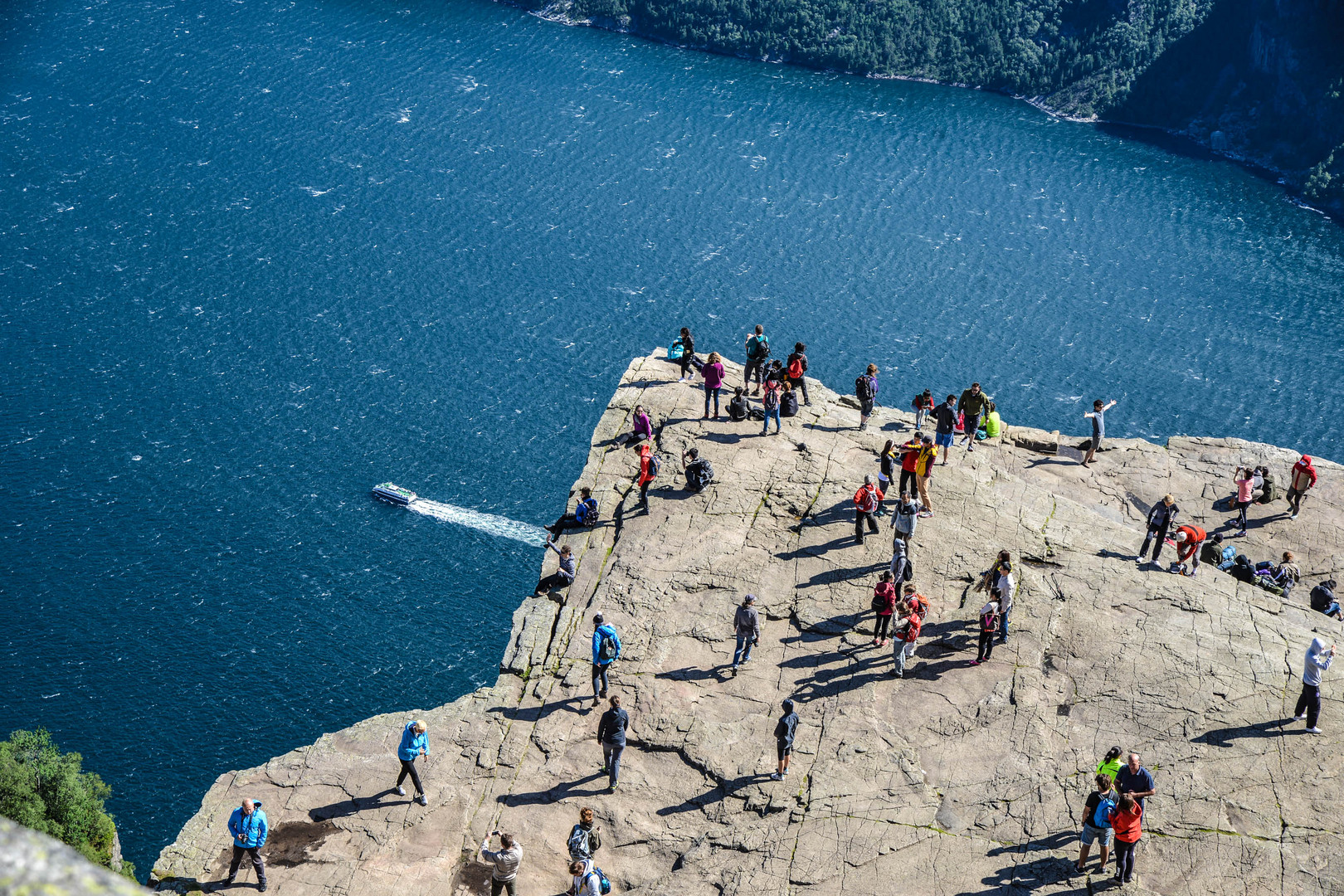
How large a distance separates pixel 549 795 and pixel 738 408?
21244mm

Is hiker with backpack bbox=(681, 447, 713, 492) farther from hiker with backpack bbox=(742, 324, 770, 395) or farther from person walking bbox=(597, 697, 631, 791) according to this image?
person walking bbox=(597, 697, 631, 791)

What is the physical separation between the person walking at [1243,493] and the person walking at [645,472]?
26831 mm

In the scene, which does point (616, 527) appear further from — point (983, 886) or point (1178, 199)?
→ point (1178, 199)

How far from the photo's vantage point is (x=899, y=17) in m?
149

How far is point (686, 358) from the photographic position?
56.8 metres

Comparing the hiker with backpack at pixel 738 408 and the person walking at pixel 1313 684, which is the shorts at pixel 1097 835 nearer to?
the person walking at pixel 1313 684

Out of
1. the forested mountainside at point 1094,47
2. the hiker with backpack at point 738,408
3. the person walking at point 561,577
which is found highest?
the forested mountainside at point 1094,47

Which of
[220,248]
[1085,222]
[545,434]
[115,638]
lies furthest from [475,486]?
[1085,222]

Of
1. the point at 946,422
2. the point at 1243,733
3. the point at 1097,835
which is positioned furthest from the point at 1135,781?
the point at 946,422

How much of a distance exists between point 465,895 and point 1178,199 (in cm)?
10863

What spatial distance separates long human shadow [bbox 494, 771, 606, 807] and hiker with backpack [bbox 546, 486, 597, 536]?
43.1 ft

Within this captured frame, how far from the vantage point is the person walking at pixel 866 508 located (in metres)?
43.8

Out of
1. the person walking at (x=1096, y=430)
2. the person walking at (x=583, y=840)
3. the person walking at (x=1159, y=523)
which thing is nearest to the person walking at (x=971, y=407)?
the person walking at (x=1096, y=430)

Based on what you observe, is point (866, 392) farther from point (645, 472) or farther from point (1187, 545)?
point (1187, 545)
